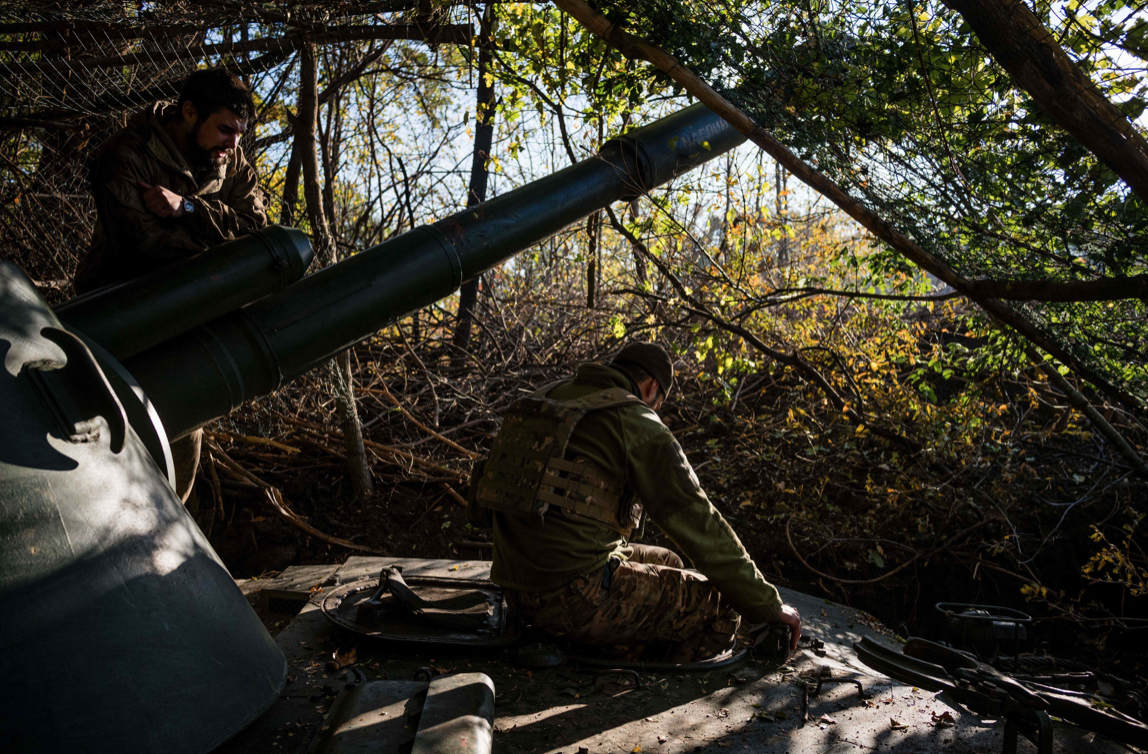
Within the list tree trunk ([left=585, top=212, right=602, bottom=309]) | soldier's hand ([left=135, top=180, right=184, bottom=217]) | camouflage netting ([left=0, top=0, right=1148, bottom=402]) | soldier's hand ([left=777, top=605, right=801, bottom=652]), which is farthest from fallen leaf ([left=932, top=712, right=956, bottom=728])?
tree trunk ([left=585, top=212, right=602, bottom=309])

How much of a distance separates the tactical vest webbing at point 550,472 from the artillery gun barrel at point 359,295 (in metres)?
0.63

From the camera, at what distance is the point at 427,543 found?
5.51 meters

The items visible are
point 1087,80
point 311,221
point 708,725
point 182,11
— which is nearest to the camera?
point 1087,80

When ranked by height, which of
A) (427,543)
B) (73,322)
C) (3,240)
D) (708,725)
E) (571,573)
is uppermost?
(3,240)

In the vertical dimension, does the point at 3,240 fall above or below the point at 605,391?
above

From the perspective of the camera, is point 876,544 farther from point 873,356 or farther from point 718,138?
point 718,138

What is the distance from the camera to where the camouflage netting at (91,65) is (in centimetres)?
397

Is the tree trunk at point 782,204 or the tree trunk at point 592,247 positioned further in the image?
the tree trunk at point 782,204

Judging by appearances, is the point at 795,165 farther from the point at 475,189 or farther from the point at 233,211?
the point at 475,189

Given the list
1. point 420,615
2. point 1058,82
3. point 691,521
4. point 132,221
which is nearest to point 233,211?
point 132,221

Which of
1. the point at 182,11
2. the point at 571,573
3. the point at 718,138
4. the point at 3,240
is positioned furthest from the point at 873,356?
the point at 3,240

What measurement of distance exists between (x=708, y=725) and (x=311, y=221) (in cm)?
399

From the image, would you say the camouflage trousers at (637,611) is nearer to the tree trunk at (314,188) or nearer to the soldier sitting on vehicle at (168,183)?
the soldier sitting on vehicle at (168,183)

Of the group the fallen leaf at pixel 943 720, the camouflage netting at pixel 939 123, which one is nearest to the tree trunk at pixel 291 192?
the camouflage netting at pixel 939 123
